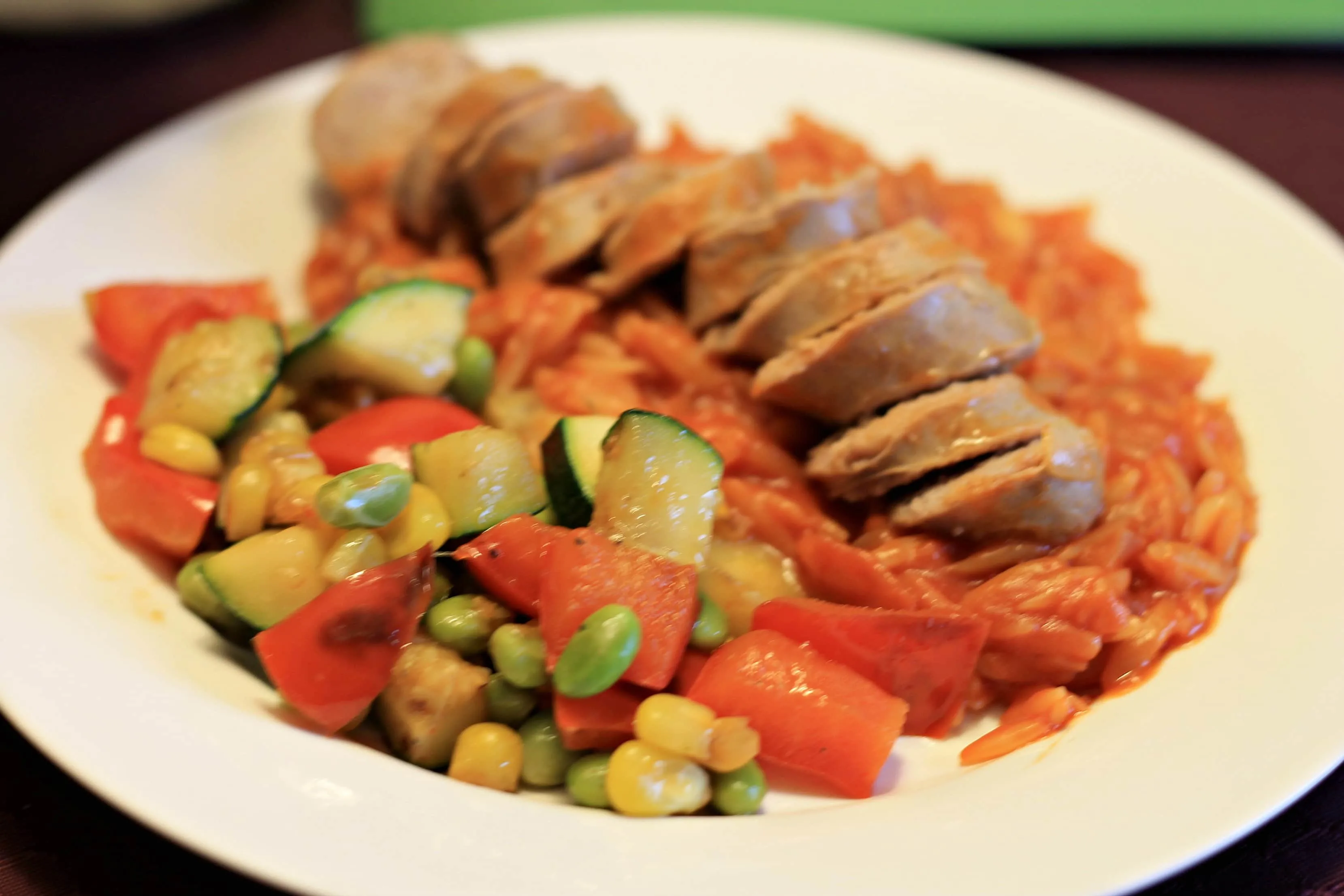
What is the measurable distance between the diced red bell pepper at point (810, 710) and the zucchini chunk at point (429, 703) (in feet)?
2.30

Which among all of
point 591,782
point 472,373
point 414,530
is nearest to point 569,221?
point 472,373

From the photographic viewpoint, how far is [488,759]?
315 centimetres

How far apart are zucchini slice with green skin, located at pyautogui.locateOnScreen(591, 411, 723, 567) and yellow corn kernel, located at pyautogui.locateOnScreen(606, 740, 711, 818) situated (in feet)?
2.06

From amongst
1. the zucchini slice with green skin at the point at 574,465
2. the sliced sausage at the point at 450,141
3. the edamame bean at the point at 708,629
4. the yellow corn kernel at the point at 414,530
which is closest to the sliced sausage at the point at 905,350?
the zucchini slice with green skin at the point at 574,465

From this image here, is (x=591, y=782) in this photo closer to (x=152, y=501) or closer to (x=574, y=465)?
(x=574, y=465)

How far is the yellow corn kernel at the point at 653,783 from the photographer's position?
117 inches

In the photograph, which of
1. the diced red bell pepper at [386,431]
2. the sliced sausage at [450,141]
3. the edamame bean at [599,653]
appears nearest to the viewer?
the edamame bean at [599,653]

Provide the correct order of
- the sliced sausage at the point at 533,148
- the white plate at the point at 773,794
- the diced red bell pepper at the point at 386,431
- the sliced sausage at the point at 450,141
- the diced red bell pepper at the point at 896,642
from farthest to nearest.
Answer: the sliced sausage at the point at 450,141
the sliced sausage at the point at 533,148
the diced red bell pepper at the point at 386,431
the diced red bell pepper at the point at 896,642
the white plate at the point at 773,794

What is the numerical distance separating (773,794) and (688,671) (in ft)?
1.48

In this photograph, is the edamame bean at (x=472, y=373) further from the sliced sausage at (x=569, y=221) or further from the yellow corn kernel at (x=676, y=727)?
the yellow corn kernel at (x=676, y=727)

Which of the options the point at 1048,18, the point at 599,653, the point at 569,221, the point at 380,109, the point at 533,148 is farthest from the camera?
the point at 1048,18

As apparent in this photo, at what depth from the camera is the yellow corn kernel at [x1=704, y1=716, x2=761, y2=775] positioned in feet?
9.82

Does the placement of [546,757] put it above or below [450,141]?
below

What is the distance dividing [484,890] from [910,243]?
8.90 ft
